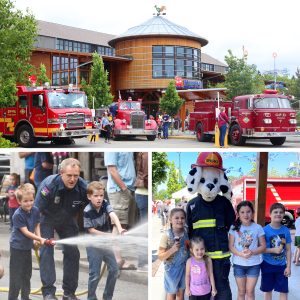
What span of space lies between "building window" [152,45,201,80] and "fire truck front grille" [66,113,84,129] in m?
15.2

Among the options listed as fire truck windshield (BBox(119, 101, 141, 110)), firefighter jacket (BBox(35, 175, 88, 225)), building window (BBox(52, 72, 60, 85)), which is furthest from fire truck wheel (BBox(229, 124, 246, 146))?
building window (BBox(52, 72, 60, 85))

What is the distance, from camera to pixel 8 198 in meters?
4.68

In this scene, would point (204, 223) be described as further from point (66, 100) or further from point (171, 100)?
point (171, 100)

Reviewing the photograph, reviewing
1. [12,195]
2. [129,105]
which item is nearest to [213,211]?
[12,195]

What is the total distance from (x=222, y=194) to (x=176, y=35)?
26.0 metres

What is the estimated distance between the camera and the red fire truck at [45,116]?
570 inches

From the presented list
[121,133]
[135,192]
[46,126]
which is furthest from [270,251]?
[121,133]

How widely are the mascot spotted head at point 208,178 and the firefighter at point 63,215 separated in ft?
3.11

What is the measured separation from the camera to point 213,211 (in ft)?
15.5

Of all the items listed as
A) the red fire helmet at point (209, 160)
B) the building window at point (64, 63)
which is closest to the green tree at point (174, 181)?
the red fire helmet at point (209, 160)

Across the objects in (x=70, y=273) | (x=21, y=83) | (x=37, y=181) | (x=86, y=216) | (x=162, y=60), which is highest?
(x=162, y=60)

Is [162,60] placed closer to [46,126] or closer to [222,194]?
[46,126]

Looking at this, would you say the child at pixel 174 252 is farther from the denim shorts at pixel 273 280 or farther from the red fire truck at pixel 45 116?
the red fire truck at pixel 45 116

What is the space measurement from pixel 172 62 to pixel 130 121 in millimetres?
12221
